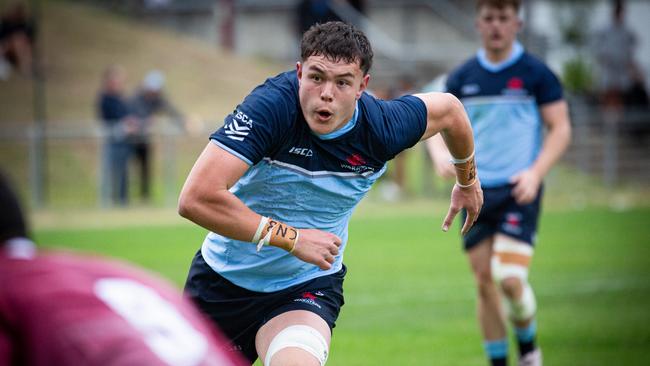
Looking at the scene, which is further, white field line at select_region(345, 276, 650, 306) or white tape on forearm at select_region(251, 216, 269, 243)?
white field line at select_region(345, 276, 650, 306)

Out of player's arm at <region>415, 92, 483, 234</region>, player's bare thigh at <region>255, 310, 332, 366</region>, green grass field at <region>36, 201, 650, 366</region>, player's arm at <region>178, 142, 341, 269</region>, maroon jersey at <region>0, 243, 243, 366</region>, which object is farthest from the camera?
green grass field at <region>36, 201, 650, 366</region>

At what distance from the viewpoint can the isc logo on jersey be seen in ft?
15.6

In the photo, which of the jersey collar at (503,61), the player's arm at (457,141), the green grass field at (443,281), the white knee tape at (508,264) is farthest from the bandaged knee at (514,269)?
the player's arm at (457,141)

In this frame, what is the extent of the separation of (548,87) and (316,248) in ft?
12.4

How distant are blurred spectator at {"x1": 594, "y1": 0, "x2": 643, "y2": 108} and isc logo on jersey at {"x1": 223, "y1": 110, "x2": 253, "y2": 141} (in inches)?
738

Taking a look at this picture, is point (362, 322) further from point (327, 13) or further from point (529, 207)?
point (327, 13)

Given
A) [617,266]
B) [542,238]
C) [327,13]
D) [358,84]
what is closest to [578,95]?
[327,13]

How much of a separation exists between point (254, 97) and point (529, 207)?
3634 millimetres

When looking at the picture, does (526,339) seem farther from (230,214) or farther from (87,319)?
(87,319)

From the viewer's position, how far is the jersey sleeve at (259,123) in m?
4.75

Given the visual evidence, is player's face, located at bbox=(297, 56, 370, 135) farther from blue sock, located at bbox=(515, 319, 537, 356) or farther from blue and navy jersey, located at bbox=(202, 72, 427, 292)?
blue sock, located at bbox=(515, 319, 537, 356)

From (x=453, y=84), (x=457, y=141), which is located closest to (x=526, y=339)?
(x=453, y=84)

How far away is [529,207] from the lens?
7.99 metres

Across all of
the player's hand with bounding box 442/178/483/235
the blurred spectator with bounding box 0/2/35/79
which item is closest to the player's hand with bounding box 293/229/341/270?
the player's hand with bounding box 442/178/483/235
